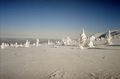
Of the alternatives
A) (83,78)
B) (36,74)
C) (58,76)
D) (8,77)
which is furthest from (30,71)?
(83,78)

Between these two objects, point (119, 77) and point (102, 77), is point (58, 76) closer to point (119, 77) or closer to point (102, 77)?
point (102, 77)

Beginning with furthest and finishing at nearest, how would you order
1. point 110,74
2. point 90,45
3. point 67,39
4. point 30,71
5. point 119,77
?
point 67,39
point 90,45
point 30,71
point 110,74
point 119,77

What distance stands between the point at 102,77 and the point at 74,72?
151 inches

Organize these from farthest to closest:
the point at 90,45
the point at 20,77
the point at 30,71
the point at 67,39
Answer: the point at 67,39 → the point at 90,45 → the point at 30,71 → the point at 20,77

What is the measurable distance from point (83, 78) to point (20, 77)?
8.32 m

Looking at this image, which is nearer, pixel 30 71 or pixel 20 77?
pixel 20 77

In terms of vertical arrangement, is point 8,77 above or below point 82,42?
below

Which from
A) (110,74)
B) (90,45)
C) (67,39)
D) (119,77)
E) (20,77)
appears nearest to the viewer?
(119,77)

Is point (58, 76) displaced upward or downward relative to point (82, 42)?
downward

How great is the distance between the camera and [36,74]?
16.3 metres

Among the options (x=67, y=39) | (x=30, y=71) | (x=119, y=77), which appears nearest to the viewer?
(x=119, y=77)

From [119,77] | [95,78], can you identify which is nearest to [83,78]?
[95,78]

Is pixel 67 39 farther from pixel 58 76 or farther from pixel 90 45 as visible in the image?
pixel 58 76

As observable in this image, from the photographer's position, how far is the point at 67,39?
311 ft
